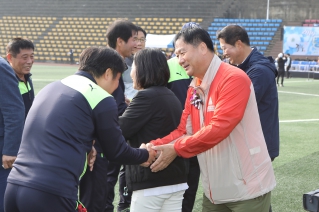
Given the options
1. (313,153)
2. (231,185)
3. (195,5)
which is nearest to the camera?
(231,185)

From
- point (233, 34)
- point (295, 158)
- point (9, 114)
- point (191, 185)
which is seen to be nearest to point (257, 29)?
point (295, 158)

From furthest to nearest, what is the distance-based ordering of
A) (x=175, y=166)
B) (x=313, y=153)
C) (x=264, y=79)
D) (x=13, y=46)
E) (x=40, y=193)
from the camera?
(x=313, y=153), (x=13, y=46), (x=264, y=79), (x=175, y=166), (x=40, y=193)

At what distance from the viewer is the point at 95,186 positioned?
432 cm

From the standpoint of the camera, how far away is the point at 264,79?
14.9 ft

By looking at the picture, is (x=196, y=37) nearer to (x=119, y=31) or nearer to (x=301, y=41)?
(x=119, y=31)

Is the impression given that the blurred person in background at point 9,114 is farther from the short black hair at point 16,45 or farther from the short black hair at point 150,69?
the short black hair at point 150,69

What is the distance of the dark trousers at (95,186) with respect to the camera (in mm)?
4320

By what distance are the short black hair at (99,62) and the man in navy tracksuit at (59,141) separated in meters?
0.09

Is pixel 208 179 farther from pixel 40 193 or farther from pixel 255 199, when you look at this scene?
pixel 40 193

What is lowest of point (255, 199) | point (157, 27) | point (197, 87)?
point (157, 27)

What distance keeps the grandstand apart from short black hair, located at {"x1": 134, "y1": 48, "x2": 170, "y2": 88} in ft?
118

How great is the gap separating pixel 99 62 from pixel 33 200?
0.88 metres

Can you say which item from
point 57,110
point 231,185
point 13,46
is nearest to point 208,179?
point 231,185

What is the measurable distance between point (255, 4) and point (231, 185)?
4137cm
